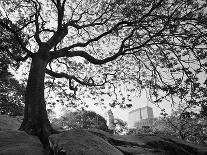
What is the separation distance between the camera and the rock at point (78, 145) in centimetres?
472

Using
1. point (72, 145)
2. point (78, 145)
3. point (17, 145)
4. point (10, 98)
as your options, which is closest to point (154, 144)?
point (78, 145)

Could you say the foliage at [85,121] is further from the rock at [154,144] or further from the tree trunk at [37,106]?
→ the tree trunk at [37,106]

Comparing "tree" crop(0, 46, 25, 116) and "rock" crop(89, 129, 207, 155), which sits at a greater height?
"tree" crop(0, 46, 25, 116)

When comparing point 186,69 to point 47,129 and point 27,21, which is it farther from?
point 27,21

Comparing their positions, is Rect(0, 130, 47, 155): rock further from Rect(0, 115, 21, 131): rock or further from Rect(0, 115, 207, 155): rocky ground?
Rect(0, 115, 21, 131): rock

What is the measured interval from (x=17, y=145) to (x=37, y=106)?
338cm

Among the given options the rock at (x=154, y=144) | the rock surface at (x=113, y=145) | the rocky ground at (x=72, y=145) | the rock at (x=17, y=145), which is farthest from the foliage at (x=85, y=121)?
the rock at (x=17, y=145)

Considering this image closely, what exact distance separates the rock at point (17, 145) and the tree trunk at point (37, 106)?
100 centimetres

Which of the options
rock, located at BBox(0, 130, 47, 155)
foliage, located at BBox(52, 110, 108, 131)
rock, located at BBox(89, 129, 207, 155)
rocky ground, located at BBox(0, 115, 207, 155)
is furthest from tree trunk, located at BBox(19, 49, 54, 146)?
foliage, located at BBox(52, 110, 108, 131)

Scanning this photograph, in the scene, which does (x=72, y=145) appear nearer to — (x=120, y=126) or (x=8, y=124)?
(x=8, y=124)

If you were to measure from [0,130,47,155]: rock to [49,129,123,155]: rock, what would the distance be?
634 mm

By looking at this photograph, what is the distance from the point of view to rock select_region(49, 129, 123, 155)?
4.72m

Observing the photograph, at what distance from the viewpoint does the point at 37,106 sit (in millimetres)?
9008

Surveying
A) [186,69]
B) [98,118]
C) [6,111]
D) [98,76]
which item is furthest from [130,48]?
[98,118]
